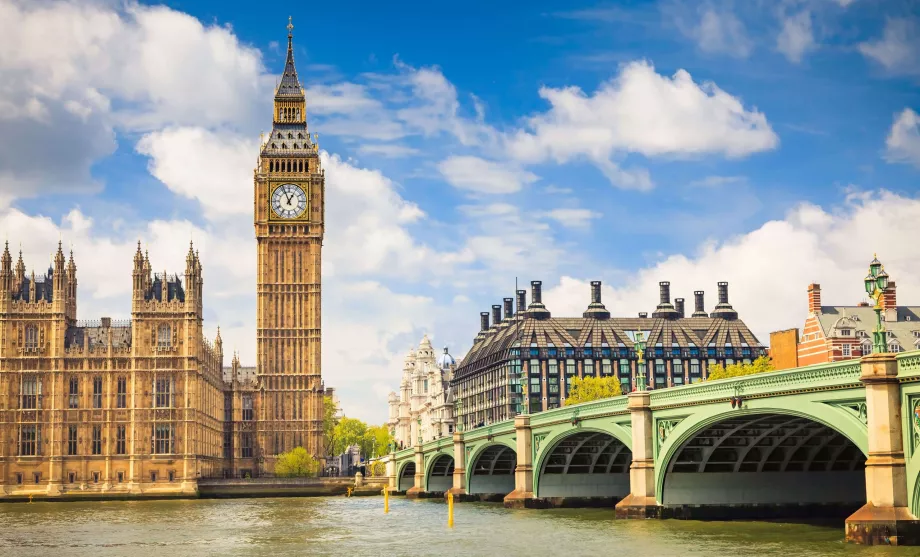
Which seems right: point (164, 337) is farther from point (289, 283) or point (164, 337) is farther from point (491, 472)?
point (491, 472)

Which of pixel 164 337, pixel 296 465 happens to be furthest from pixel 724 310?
pixel 164 337

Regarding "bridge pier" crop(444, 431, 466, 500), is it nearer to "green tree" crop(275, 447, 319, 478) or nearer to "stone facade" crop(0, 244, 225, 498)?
"stone facade" crop(0, 244, 225, 498)

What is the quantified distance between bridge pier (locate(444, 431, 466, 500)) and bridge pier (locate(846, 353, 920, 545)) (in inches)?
2412

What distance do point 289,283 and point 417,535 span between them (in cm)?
10444

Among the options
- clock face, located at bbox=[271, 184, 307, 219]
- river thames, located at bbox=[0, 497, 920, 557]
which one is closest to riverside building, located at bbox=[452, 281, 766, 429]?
clock face, located at bbox=[271, 184, 307, 219]

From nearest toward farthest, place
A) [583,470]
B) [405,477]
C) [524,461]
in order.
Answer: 1. [524,461]
2. [583,470]
3. [405,477]

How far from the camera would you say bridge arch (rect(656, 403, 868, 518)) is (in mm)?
60938

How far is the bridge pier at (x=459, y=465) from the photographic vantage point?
10275 cm

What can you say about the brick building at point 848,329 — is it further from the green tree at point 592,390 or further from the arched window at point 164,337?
the arched window at point 164,337

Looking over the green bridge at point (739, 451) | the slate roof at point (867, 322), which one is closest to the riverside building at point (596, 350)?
the slate roof at point (867, 322)

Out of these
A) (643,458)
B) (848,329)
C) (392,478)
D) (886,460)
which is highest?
(848,329)

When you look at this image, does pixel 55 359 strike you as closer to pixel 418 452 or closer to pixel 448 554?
pixel 418 452

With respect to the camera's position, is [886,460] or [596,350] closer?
[886,460]

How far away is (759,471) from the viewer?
65250 mm
